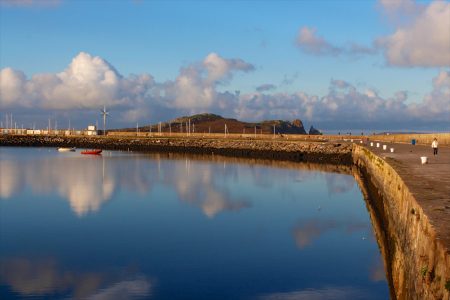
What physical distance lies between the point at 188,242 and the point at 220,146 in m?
102

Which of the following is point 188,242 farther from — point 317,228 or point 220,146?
point 220,146

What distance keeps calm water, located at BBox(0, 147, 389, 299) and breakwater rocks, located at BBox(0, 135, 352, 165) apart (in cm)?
4293

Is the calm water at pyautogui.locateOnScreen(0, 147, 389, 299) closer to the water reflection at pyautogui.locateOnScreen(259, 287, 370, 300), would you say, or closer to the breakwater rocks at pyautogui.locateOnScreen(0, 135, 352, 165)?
the water reflection at pyautogui.locateOnScreen(259, 287, 370, 300)

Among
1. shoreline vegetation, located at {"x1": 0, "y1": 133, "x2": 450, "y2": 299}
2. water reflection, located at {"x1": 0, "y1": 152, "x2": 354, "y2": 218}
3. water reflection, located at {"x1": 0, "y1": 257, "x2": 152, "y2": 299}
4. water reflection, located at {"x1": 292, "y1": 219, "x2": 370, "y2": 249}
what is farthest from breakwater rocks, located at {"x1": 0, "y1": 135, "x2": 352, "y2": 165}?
water reflection, located at {"x1": 0, "y1": 257, "x2": 152, "y2": 299}

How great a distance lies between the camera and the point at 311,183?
61.1 metres

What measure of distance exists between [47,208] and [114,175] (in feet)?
92.4

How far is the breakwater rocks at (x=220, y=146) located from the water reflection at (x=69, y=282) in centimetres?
7457

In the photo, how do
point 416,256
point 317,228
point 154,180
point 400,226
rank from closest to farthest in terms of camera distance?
point 416,256, point 400,226, point 317,228, point 154,180

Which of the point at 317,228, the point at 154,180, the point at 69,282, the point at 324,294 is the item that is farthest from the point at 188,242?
the point at 154,180

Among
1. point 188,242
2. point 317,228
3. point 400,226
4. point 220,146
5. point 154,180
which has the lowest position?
point 317,228

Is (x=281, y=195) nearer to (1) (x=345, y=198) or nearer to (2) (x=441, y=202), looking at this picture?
(1) (x=345, y=198)

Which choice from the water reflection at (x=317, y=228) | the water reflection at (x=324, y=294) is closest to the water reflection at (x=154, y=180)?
the water reflection at (x=317, y=228)

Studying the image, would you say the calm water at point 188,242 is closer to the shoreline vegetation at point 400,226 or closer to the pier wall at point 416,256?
the shoreline vegetation at point 400,226

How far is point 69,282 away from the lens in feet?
69.6
